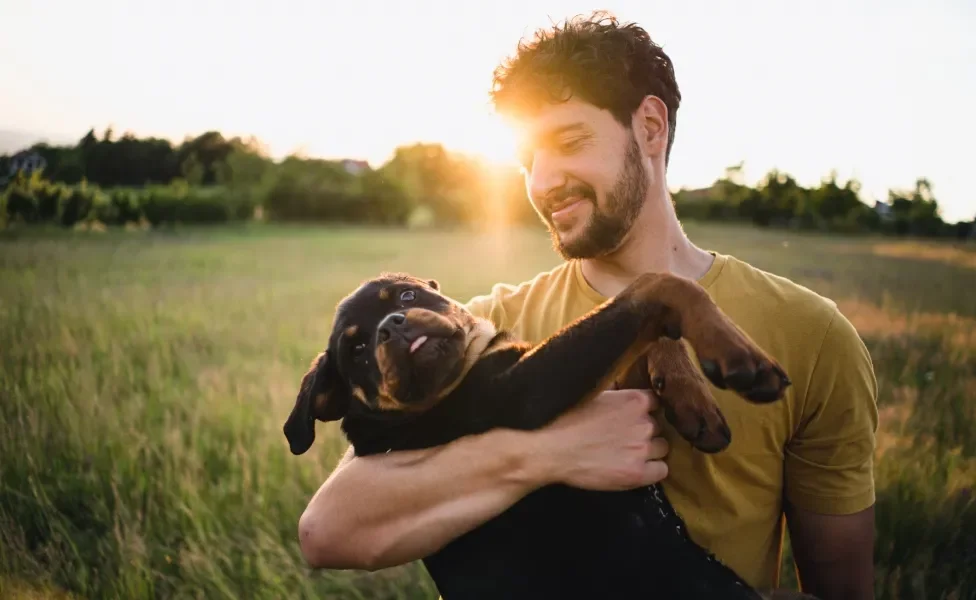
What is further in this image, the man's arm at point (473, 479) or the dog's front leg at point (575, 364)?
the man's arm at point (473, 479)

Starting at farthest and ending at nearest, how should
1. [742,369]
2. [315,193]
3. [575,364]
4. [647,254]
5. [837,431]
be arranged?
[315,193]
[647,254]
[837,431]
[575,364]
[742,369]

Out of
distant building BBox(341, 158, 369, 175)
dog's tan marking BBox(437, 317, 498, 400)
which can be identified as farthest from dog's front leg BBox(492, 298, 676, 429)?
distant building BBox(341, 158, 369, 175)

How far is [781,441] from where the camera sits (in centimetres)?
197

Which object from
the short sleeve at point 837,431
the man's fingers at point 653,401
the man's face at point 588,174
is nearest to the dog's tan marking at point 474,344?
the man's face at point 588,174

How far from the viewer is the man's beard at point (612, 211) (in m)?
2.22

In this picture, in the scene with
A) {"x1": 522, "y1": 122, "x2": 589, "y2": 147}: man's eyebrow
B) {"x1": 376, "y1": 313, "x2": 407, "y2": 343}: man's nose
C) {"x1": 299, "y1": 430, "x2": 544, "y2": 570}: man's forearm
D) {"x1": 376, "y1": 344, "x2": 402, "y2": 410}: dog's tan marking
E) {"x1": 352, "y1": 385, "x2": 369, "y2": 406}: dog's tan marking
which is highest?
{"x1": 522, "y1": 122, "x2": 589, "y2": 147}: man's eyebrow

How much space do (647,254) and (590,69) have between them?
697 millimetres

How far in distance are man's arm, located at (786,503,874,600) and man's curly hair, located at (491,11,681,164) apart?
4.68 ft

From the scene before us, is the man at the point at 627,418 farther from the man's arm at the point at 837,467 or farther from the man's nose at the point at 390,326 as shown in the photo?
the man's nose at the point at 390,326

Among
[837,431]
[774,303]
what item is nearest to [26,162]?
[774,303]

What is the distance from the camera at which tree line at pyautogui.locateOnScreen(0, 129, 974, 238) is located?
529 centimetres

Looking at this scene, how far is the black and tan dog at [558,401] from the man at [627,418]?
0.35 feet

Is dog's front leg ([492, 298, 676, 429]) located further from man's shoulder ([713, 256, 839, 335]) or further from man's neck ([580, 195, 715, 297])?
man's neck ([580, 195, 715, 297])

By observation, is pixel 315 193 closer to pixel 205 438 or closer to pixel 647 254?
pixel 205 438
